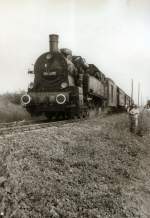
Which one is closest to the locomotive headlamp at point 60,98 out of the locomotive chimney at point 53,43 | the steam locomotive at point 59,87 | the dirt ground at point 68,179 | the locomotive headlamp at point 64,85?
the steam locomotive at point 59,87

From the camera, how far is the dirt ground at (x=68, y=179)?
14.7 ft

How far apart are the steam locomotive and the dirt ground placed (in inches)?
211

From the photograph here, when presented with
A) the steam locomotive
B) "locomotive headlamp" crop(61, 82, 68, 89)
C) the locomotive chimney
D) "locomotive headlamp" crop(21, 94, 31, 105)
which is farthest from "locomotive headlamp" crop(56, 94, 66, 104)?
the locomotive chimney

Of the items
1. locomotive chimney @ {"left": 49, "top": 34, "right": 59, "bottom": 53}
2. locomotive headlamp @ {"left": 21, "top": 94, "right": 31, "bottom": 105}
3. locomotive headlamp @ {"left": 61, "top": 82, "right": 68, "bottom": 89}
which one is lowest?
locomotive headlamp @ {"left": 21, "top": 94, "right": 31, "bottom": 105}

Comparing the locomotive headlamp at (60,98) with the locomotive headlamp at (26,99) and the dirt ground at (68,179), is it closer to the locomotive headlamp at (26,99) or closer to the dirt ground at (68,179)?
the locomotive headlamp at (26,99)

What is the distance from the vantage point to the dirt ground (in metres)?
4.47

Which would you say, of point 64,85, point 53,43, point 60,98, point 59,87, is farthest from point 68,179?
point 53,43

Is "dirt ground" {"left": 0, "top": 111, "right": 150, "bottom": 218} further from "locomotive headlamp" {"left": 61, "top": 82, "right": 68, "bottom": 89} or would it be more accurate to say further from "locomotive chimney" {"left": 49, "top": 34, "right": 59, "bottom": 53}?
"locomotive chimney" {"left": 49, "top": 34, "right": 59, "bottom": 53}

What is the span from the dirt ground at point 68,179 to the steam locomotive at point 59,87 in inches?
211

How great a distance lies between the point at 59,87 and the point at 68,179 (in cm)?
872

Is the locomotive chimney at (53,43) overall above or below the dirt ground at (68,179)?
above

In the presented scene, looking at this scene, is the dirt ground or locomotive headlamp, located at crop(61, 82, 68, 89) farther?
locomotive headlamp, located at crop(61, 82, 68, 89)

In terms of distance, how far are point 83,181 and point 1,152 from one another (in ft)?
5.07

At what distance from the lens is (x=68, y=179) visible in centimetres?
531
